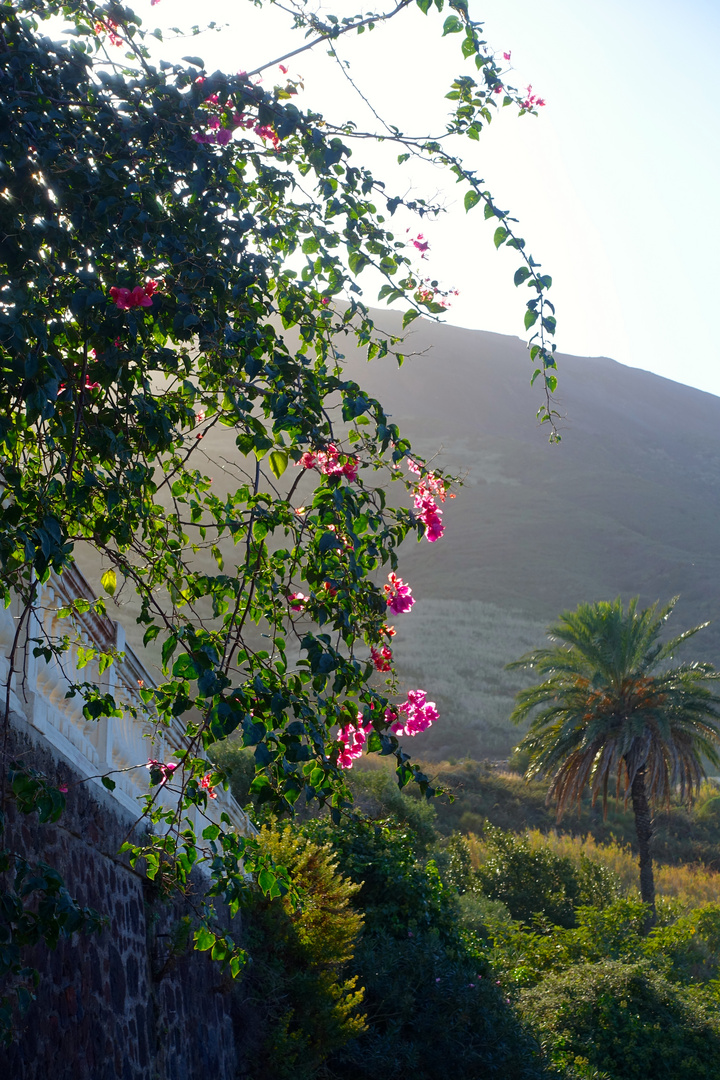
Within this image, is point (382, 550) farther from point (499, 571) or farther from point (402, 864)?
point (499, 571)

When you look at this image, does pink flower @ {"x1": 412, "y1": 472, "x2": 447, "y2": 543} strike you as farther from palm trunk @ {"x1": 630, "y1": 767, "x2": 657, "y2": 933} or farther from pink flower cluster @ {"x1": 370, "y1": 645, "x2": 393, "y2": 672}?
palm trunk @ {"x1": 630, "y1": 767, "x2": 657, "y2": 933}

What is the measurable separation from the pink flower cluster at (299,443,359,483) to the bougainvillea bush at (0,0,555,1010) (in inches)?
0.6

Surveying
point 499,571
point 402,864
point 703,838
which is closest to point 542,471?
point 499,571

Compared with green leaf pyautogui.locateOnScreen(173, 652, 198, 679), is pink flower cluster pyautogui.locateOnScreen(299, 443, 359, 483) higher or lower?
higher

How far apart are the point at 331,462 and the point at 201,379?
621 millimetres

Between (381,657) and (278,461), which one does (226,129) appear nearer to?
(278,461)

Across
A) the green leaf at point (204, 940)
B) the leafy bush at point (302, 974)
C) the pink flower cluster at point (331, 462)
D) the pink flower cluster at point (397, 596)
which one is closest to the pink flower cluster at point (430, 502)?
the pink flower cluster at point (397, 596)

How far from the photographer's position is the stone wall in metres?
3.38

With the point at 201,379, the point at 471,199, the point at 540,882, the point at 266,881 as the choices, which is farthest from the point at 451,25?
the point at 540,882

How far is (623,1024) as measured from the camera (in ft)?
29.6

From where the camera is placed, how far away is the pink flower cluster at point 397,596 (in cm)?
355

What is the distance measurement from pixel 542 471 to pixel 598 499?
8.16 metres

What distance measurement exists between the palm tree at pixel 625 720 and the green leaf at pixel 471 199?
1450 cm

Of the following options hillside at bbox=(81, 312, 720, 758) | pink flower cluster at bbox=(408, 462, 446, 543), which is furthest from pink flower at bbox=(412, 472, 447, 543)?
hillside at bbox=(81, 312, 720, 758)
